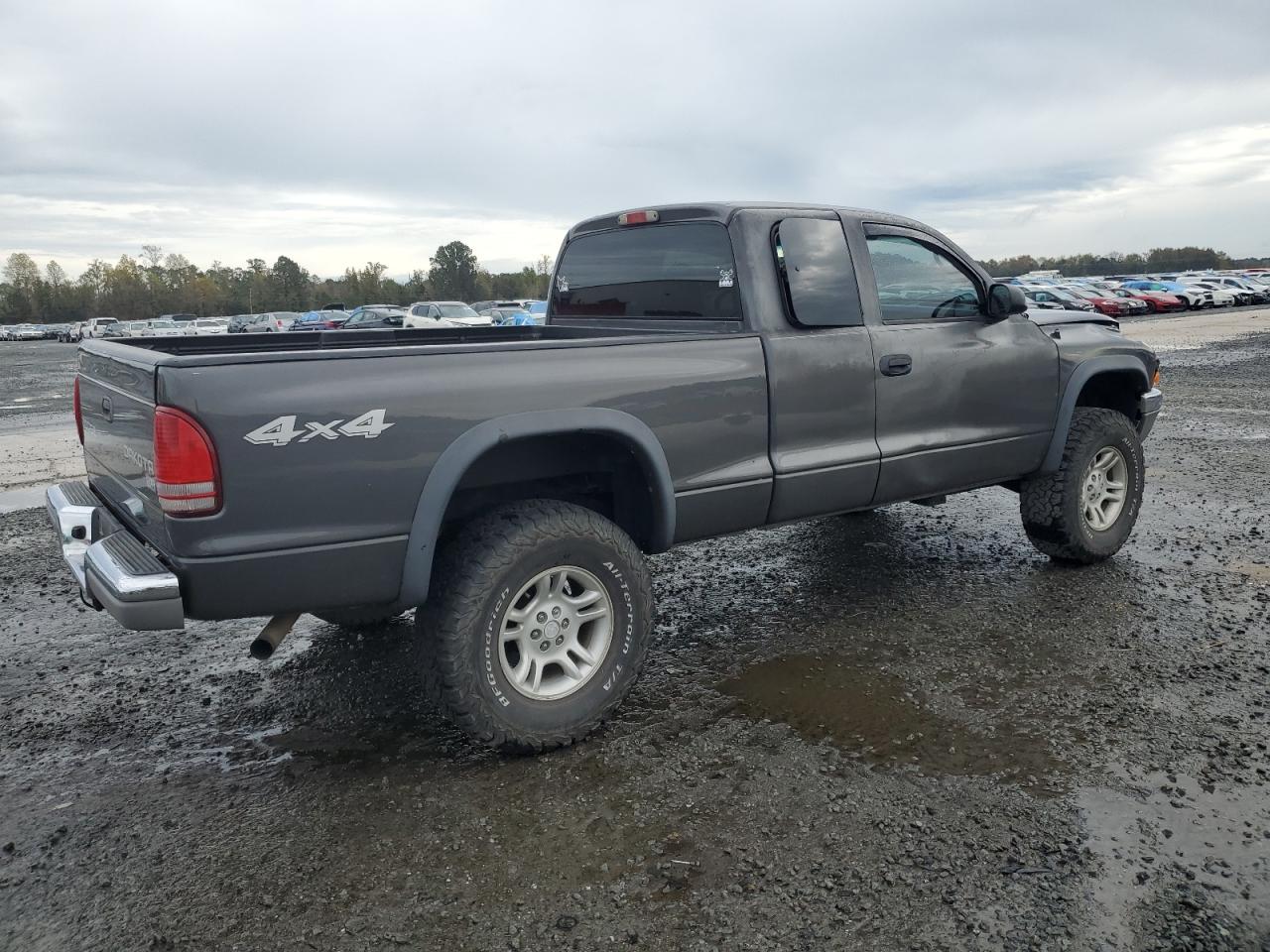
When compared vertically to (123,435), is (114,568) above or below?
below

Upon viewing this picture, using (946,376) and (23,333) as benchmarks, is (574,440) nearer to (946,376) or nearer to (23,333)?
(946,376)

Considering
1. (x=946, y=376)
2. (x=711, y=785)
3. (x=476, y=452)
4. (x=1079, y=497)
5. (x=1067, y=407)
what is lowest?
(x=711, y=785)

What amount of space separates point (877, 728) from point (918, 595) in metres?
1.68

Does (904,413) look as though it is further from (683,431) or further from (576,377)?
(576,377)

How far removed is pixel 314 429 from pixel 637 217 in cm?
233

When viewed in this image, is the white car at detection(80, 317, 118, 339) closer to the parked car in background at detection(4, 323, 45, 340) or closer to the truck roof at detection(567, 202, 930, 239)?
the parked car in background at detection(4, 323, 45, 340)

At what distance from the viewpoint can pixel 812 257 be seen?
4.32 m

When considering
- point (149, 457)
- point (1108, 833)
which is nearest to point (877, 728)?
point (1108, 833)

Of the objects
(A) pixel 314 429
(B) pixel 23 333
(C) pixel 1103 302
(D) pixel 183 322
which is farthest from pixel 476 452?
(B) pixel 23 333

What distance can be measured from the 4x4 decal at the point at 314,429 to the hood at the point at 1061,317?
12.3 ft

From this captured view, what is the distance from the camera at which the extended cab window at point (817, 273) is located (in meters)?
4.20

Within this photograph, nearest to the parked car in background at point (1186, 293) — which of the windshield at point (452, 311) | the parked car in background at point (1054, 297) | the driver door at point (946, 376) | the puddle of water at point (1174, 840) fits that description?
the parked car in background at point (1054, 297)

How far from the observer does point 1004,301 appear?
490cm

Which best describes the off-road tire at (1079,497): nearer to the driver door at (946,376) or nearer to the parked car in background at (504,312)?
the driver door at (946,376)
